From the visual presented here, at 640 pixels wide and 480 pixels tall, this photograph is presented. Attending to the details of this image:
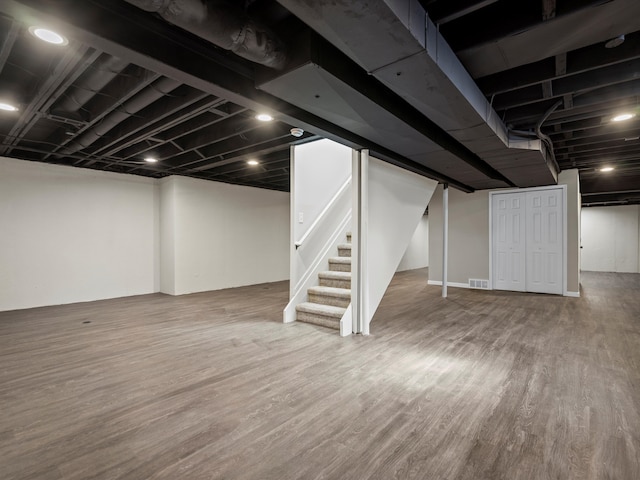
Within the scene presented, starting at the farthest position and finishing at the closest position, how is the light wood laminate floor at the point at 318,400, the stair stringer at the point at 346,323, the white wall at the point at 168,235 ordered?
the white wall at the point at 168,235 < the stair stringer at the point at 346,323 < the light wood laminate floor at the point at 318,400

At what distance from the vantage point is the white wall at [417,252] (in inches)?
445

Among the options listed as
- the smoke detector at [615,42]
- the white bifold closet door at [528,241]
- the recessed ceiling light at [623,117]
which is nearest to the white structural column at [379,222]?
the smoke detector at [615,42]

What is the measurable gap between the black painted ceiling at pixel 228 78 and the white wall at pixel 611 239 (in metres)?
8.15

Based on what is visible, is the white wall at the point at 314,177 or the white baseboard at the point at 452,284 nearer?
the white wall at the point at 314,177

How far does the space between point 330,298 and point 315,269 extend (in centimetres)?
58

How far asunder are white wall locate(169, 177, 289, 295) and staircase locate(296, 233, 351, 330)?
3398mm

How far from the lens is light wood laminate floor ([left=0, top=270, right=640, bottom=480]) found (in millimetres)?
1704

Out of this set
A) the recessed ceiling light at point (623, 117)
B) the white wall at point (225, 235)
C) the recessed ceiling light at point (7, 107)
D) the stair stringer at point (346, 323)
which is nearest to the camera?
the recessed ceiling light at point (7, 107)

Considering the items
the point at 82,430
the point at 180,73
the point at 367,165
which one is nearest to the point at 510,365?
the point at 367,165

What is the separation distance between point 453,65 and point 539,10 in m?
0.52

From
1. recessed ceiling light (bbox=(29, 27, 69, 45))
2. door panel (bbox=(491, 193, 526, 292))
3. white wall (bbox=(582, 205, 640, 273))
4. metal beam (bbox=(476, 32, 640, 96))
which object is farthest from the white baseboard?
recessed ceiling light (bbox=(29, 27, 69, 45))

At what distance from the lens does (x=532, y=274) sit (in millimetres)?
6816

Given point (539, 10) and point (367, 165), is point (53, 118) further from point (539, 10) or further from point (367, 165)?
point (539, 10)

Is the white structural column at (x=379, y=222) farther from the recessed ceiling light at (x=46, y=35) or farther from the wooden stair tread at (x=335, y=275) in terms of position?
the recessed ceiling light at (x=46, y=35)
